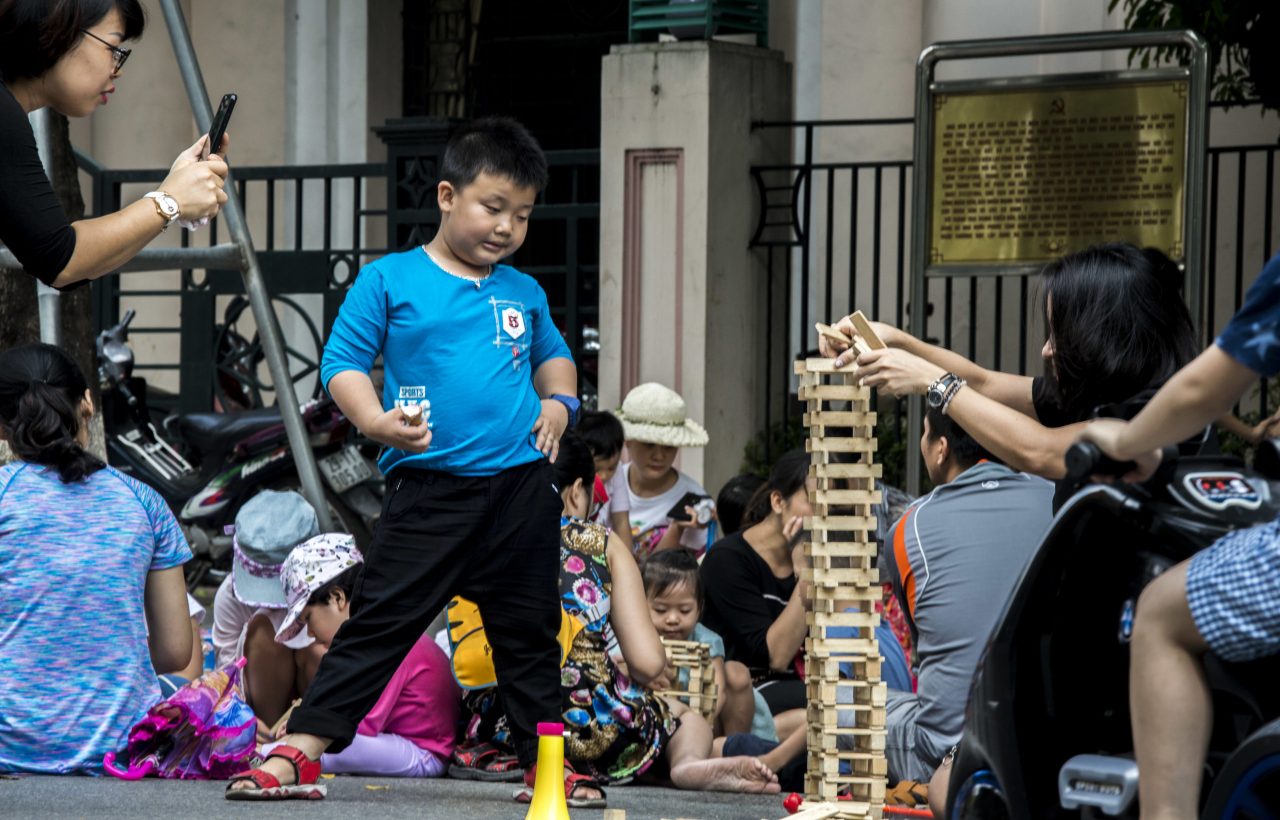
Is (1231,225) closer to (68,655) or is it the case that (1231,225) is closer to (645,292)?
(645,292)

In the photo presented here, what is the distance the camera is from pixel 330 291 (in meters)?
10.8

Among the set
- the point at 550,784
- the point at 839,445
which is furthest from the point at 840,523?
the point at 550,784

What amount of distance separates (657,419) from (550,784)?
14.8 feet

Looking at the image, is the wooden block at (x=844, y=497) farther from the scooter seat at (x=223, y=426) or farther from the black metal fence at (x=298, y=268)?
the scooter seat at (x=223, y=426)

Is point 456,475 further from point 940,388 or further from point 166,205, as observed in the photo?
point 940,388

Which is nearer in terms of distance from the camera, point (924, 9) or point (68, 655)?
point (68, 655)

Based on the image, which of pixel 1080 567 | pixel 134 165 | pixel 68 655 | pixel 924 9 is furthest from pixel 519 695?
pixel 134 165

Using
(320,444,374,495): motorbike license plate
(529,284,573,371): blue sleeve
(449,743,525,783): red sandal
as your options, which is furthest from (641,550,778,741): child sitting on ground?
(320,444,374,495): motorbike license plate

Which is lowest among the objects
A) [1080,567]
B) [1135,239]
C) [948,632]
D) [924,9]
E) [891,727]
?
[891,727]

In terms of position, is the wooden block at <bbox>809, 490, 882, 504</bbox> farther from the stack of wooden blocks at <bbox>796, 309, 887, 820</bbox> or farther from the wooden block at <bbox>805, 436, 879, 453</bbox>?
the wooden block at <bbox>805, 436, 879, 453</bbox>

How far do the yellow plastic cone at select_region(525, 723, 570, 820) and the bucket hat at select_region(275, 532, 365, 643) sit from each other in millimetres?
1688

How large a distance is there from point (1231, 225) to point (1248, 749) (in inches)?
300

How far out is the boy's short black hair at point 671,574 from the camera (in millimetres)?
6316

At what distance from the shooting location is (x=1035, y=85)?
7.49 meters
